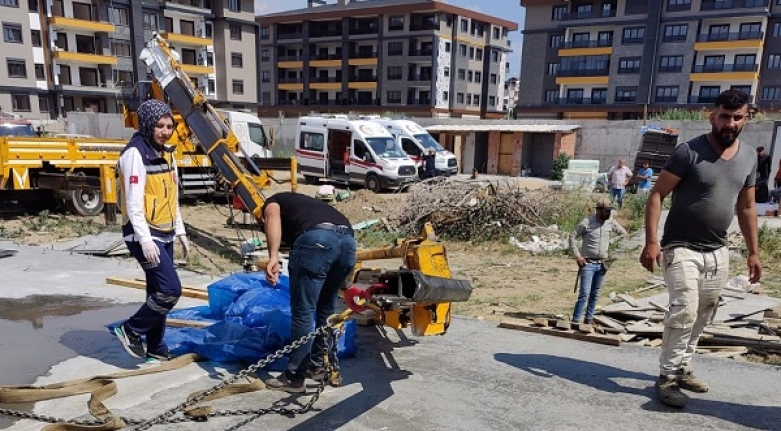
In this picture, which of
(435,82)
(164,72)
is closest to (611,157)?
(164,72)

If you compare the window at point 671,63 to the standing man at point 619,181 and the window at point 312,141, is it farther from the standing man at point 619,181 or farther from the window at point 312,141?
the window at point 312,141

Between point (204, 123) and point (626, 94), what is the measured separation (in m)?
49.4

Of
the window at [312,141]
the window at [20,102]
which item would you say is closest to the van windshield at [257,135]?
the window at [312,141]

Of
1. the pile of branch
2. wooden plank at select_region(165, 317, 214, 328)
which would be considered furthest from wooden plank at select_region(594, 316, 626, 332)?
the pile of branch

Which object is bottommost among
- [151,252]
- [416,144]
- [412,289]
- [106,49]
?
[412,289]

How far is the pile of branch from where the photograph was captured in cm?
1264

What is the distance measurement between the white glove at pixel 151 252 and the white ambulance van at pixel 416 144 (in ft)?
65.8

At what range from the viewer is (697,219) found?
374 centimetres

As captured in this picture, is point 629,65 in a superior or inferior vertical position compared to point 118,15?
inferior

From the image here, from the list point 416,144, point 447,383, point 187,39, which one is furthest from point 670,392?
point 187,39

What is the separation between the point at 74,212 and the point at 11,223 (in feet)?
4.15

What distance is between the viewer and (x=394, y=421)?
11.4 feet

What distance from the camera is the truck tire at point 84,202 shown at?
12.2 meters

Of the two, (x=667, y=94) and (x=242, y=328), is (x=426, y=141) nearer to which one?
(x=242, y=328)
